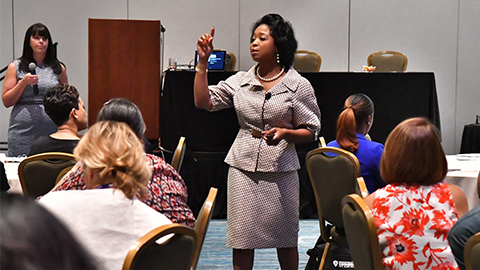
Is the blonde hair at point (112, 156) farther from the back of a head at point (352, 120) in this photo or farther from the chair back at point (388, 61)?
the chair back at point (388, 61)

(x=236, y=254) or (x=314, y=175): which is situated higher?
(x=314, y=175)

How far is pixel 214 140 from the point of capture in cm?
531

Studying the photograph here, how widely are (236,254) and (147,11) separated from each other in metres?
6.05

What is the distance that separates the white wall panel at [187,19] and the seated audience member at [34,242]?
7.97 meters

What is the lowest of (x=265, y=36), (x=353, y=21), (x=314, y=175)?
(x=314, y=175)

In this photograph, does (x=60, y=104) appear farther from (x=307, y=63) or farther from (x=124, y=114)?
(x=307, y=63)

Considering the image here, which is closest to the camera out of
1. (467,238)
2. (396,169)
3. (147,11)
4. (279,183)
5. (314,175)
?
(467,238)

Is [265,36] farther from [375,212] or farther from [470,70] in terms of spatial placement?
[470,70]

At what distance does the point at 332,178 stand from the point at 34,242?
2585mm

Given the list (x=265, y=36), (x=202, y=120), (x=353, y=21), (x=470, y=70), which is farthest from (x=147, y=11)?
(x=265, y=36)

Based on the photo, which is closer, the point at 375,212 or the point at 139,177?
the point at 139,177

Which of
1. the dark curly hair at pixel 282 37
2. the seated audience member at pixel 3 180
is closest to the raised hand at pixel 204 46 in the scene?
the dark curly hair at pixel 282 37

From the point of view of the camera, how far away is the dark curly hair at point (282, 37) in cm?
284

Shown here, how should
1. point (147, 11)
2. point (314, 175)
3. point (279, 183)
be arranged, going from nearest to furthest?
point (279, 183) < point (314, 175) < point (147, 11)
